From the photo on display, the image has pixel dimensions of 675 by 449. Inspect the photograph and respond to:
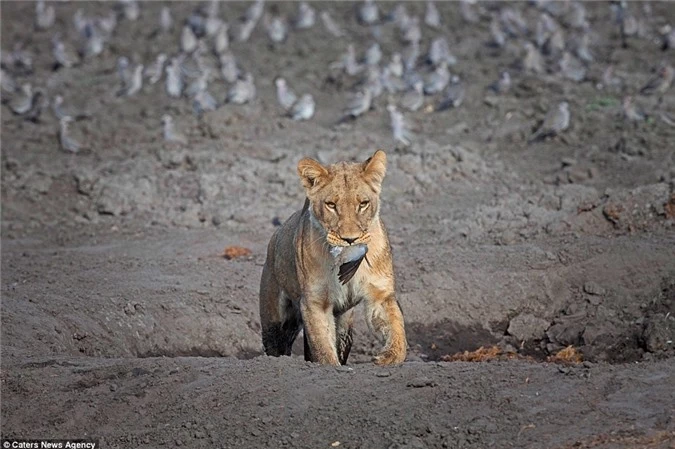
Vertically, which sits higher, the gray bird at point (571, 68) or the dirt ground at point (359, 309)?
the gray bird at point (571, 68)

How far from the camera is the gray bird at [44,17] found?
28.8m

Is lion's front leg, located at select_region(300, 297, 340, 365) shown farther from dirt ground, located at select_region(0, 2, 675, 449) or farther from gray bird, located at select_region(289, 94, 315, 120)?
gray bird, located at select_region(289, 94, 315, 120)

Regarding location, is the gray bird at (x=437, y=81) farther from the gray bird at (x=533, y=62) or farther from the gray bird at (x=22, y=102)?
the gray bird at (x=22, y=102)

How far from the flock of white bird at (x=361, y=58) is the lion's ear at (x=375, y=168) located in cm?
993

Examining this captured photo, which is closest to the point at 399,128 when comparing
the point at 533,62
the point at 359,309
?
the point at 533,62

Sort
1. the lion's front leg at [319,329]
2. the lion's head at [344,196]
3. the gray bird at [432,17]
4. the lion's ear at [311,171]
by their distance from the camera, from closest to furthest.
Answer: the lion's head at [344,196] → the lion's ear at [311,171] → the lion's front leg at [319,329] → the gray bird at [432,17]

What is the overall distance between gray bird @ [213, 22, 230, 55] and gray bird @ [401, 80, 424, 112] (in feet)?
19.3

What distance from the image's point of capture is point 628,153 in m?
16.2

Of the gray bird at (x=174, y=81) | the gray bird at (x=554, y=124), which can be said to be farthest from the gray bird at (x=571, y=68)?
the gray bird at (x=174, y=81)

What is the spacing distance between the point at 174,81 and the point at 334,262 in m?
15.0

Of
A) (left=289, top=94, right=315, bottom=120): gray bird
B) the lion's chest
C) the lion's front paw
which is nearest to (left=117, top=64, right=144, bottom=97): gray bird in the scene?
(left=289, top=94, right=315, bottom=120): gray bird

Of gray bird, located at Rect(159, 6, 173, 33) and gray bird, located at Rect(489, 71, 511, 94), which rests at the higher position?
gray bird, located at Rect(159, 6, 173, 33)

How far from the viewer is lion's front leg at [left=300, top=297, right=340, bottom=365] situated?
26.7 feet

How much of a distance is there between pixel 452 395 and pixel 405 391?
29 cm
